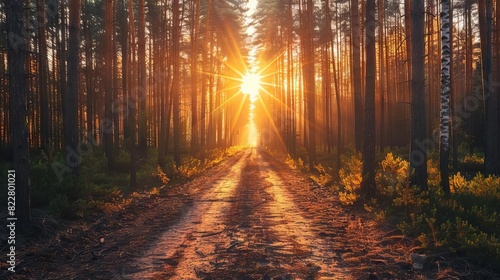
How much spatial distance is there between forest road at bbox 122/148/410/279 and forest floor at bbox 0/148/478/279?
15mm

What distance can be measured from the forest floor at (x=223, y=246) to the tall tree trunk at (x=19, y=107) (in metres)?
0.79

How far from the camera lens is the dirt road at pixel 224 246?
5.26m

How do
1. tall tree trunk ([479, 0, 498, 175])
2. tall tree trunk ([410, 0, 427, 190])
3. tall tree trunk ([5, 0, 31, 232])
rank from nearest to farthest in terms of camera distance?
1. tall tree trunk ([5, 0, 31, 232])
2. tall tree trunk ([410, 0, 427, 190])
3. tall tree trunk ([479, 0, 498, 175])

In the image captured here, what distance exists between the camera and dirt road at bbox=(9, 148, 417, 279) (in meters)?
5.26

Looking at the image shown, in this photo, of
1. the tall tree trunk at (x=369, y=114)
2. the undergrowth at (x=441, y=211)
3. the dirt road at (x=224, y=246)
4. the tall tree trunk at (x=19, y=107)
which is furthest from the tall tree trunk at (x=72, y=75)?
the tall tree trunk at (x=369, y=114)

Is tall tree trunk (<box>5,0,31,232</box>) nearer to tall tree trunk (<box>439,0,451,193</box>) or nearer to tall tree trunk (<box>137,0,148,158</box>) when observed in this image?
tall tree trunk (<box>137,0,148,158</box>)

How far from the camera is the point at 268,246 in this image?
21.5 ft

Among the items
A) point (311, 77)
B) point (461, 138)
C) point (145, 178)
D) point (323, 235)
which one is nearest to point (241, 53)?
point (311, 77)

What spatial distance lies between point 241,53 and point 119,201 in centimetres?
3294

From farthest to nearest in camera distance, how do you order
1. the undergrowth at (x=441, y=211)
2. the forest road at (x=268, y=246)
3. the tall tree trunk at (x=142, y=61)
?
the tall tree trunk at (x=142, y=61), the undergrowth at (x=441, y=211), the forest road at (x=268, y=246)

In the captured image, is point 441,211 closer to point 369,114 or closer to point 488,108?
point 369,114

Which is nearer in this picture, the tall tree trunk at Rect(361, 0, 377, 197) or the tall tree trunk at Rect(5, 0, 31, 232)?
the tall tree trunk at Rect(5, 0, 31, 232)

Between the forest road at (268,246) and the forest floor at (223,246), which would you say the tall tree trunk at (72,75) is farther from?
the forest road at (268,246)

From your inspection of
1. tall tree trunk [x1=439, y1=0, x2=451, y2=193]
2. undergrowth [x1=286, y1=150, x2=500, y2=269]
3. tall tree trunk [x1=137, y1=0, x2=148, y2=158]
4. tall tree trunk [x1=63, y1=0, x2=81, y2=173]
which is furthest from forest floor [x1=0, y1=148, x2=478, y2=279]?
tall tree trunk [x1=137, y1=0, x2=148, y2=158]
